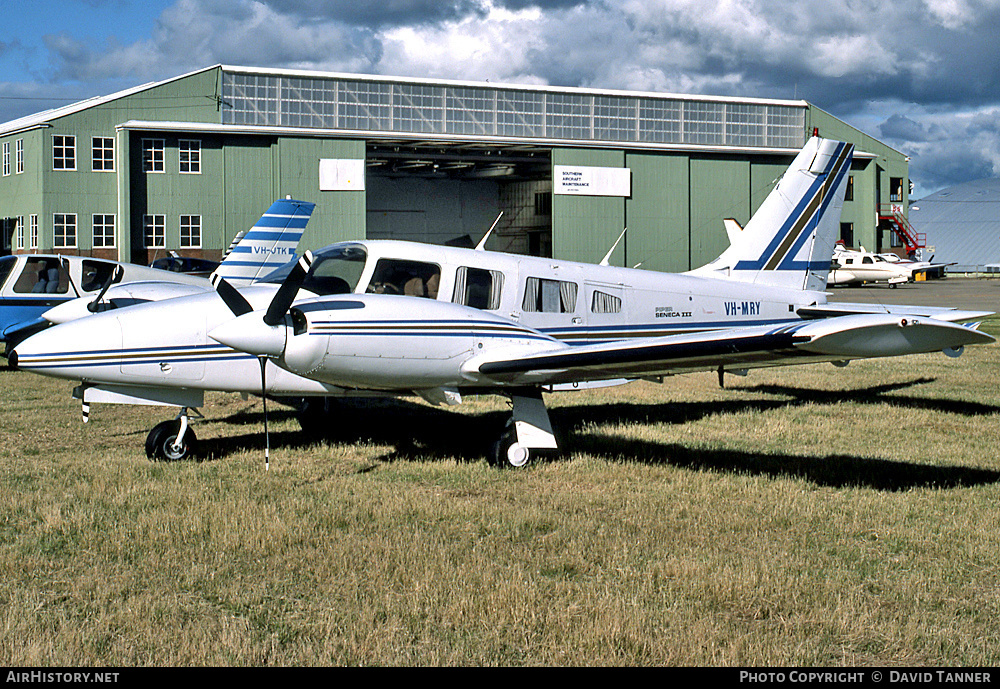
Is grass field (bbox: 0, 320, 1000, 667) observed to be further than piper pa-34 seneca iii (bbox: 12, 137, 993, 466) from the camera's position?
No

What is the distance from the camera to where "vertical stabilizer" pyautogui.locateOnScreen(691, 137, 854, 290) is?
13109 mm

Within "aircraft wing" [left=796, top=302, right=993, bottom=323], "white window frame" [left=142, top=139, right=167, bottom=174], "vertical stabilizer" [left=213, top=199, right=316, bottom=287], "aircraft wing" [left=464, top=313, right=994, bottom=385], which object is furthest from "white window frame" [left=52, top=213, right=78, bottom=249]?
"aircraft wing" [left=464, top=313, right=994, bottom=385]

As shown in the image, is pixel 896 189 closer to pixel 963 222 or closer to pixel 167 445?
pixel 963 222

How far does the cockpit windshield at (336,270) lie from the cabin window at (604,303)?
114 inches

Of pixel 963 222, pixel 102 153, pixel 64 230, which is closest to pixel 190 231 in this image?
pixel 102 153

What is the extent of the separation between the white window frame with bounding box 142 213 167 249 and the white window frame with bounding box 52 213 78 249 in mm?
2871

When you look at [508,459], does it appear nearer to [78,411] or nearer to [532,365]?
[532,365]

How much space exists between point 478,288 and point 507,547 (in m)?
3.86

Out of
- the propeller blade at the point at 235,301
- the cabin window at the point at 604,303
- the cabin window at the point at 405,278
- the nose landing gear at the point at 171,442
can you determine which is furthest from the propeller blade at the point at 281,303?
the cabin window at the point at 604,303

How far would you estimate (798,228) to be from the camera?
13320mm

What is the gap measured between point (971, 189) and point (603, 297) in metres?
121

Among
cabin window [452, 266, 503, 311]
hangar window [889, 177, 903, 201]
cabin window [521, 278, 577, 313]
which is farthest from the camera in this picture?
hangar window [889, 177, 903, 201]

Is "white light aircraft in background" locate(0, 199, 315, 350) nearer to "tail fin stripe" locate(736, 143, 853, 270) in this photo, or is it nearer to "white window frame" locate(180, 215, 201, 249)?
"tail fin stripe" locate(736, 143, 853, 270)
